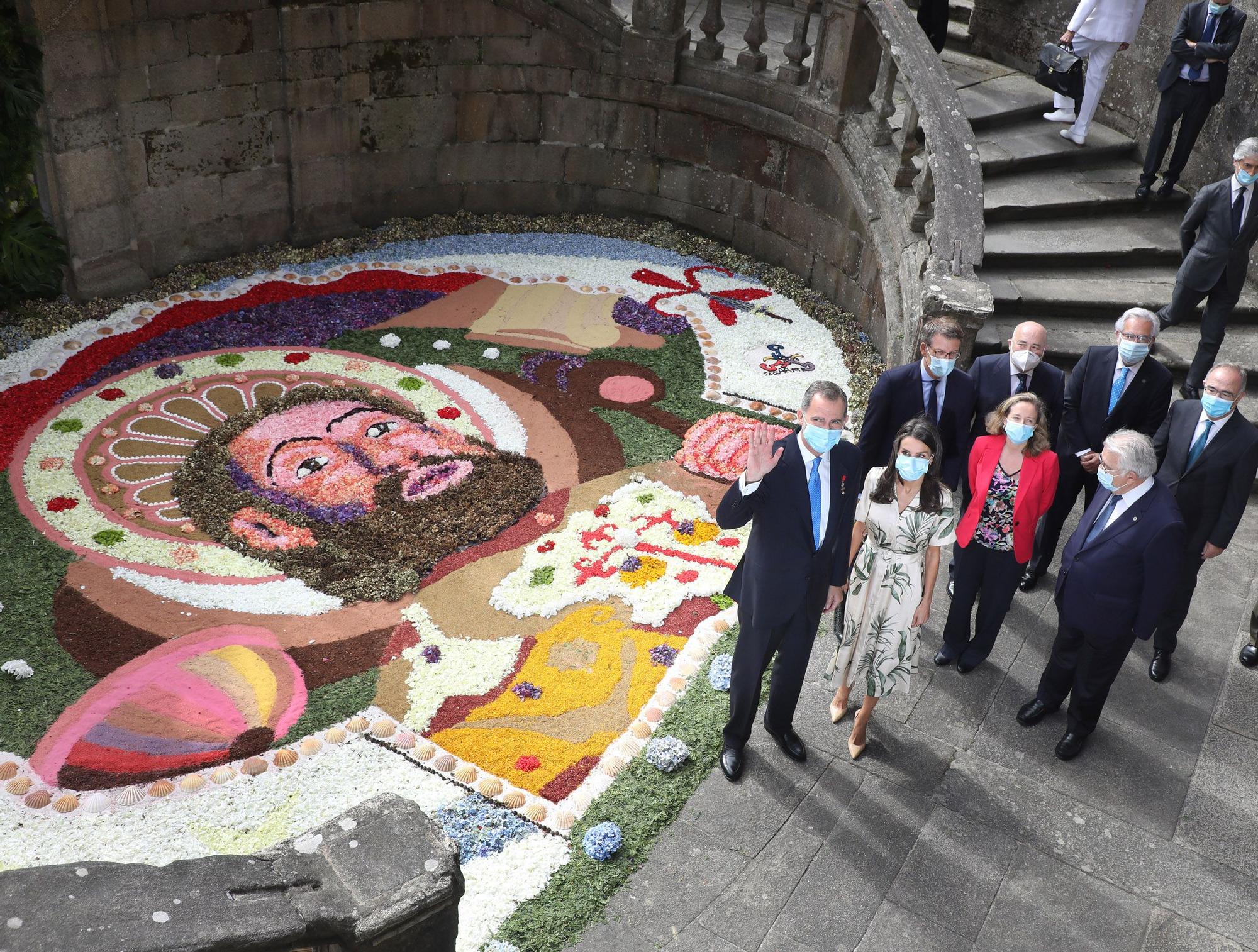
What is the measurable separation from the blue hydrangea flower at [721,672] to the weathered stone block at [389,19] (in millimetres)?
7057

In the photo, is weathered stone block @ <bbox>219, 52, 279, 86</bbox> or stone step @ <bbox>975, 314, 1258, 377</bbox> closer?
stone step @ <bbox>975, 314, 1258, 377</bbox>

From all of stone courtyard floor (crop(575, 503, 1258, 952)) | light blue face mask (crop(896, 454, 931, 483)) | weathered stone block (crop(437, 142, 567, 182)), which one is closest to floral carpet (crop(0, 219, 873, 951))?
stone courtyard floor (crop(575, 503, 1258, 952))

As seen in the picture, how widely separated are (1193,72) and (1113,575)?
5.44 meters

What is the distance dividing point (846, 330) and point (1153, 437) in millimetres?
4061

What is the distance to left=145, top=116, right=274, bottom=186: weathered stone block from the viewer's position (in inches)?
378

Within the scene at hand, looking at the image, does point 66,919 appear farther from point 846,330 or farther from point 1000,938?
point 846,330

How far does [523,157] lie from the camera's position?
1145cm

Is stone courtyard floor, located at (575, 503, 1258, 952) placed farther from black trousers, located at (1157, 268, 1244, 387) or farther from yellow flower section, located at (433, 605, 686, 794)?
black trousers, located at (1157, 268, 1244, 387)

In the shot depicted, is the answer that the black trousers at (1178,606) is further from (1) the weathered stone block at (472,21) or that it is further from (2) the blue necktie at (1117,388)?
(1) the weathered stone block at (472,21)

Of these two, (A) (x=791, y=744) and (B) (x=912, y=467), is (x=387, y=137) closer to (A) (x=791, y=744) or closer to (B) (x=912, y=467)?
(B) (x=912, y=467)

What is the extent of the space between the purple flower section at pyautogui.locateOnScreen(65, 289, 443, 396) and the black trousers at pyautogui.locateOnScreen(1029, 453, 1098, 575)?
5.66 meters

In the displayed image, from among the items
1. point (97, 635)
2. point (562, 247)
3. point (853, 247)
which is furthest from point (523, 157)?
point (97, 635)

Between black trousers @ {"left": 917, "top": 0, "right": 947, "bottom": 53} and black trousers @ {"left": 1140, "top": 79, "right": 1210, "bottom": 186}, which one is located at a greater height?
black trousers @ {"left": 917, "top": 0, "right": 947, "bottom": 53}

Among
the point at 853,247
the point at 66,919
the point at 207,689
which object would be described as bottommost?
the point at 207,689
